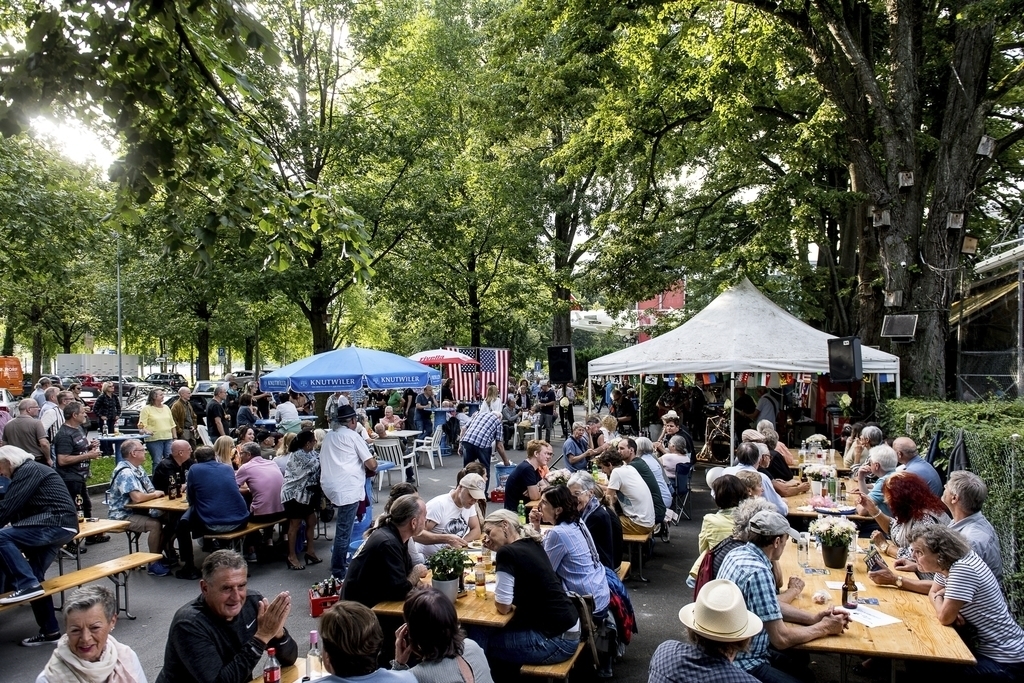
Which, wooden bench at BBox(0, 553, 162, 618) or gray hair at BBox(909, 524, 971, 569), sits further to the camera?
wooden bench at BBox(0, 553, 162, 618)

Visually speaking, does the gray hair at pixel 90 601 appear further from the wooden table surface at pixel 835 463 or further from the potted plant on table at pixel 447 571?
the wooden table surface at pixel 835 463

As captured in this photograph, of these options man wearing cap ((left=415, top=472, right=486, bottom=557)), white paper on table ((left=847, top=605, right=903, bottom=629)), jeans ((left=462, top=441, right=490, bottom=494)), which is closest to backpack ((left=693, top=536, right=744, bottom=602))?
white paper on table ((left=847, top=605, right=903, bottom=629))

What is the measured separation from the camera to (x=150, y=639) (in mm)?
5941

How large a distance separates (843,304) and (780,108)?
4.65 meters

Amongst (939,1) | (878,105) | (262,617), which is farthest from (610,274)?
(262,617)

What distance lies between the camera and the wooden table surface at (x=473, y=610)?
4414mm

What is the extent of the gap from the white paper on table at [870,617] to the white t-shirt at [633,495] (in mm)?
2924

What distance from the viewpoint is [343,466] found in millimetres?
7504

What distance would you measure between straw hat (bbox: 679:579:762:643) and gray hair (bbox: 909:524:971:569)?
1.65m

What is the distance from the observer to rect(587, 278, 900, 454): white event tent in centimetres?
1152

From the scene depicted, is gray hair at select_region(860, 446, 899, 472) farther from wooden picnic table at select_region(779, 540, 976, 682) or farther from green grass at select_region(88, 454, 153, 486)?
green grass at select_region(88, 454, 153, 486)

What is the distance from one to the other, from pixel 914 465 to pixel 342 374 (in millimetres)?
7227

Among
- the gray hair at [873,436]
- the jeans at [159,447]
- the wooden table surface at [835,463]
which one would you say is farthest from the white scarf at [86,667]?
the jeans at [159,447]

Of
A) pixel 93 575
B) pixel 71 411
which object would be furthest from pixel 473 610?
pixel 71 411
